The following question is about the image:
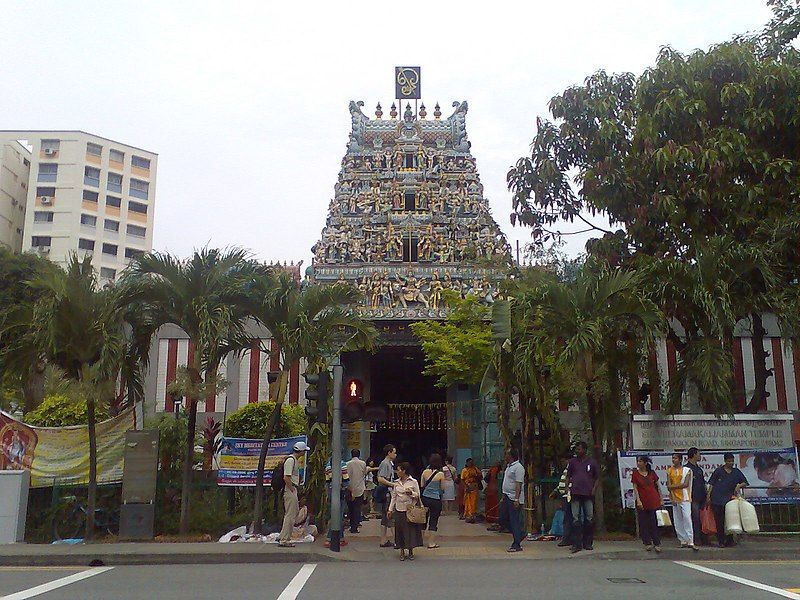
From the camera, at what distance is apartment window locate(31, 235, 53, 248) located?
193ft

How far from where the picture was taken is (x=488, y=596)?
8.49m

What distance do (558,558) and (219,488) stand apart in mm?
6616

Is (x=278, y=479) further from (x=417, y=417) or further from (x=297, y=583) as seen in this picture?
(x=417, y=417)

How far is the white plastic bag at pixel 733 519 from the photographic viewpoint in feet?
41.4

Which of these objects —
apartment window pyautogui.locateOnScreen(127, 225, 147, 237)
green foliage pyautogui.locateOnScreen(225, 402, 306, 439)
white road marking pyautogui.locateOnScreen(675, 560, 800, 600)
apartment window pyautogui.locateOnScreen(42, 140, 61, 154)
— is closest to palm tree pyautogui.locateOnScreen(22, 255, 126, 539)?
green foliage pyautogui.locateOnScreen(225, 402, 306, 439)

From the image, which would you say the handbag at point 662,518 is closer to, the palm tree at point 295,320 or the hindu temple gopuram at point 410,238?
the palm tree at point 295,320

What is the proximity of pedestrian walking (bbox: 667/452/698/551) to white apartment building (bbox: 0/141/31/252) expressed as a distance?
57104 millimetres

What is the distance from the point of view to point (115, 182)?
62219 millimetres

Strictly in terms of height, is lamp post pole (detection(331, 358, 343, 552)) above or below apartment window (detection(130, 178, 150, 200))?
below

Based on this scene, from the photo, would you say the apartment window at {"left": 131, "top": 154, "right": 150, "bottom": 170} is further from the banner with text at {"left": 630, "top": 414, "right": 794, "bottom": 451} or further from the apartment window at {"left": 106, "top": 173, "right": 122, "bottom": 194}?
the banner with text at {"left": 630, "top": 414, "right": 794, "bottom": 451}

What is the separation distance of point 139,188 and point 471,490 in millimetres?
53358

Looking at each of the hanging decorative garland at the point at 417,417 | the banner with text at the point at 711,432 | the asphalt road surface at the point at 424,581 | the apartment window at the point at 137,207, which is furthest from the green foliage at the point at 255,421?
the apartment window at the point at 137,207

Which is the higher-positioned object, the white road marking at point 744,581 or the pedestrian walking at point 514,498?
the pedestrian walking at point 514,498

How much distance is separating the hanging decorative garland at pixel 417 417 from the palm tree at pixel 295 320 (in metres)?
13.0
